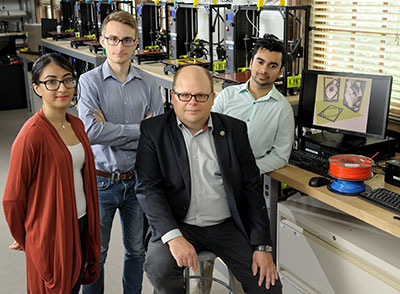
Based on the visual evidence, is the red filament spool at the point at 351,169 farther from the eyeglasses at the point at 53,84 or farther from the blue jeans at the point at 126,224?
the eyeglasses at the point at 53,84

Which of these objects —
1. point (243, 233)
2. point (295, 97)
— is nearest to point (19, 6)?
point (295, 97)

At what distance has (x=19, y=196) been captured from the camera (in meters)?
1.63

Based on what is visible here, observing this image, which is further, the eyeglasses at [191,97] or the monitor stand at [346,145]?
the monitor stand at [346,145]

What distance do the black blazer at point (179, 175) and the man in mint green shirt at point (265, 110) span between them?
1.49 ft

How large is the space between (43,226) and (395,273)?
1417mm

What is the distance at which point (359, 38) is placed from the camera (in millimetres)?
3295

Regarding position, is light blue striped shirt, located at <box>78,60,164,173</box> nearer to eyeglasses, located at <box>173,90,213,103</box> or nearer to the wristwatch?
eyeglasses, located at <box>173,90,213,103</box>

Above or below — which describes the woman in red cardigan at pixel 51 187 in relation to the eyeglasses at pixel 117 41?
below

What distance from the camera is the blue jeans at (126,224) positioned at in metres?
2.12

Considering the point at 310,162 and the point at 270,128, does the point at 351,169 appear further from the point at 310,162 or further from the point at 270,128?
the point at 270,128

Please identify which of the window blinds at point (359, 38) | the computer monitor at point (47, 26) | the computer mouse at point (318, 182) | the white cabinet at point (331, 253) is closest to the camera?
the white cabinet at point (331, 253)

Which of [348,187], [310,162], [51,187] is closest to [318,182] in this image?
[348,187]

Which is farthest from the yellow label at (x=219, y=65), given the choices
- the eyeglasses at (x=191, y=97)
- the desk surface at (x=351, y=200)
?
the eyeglasses at (x=191, y=97)

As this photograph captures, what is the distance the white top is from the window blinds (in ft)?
6.91
